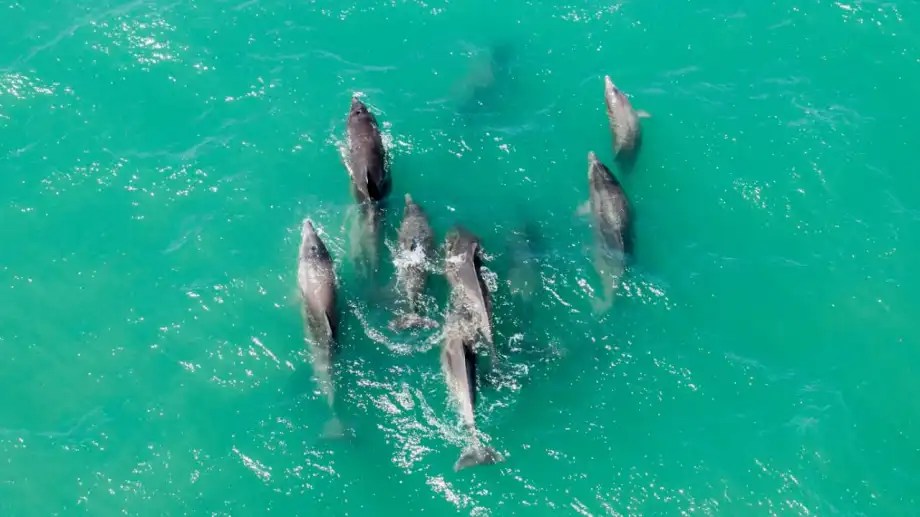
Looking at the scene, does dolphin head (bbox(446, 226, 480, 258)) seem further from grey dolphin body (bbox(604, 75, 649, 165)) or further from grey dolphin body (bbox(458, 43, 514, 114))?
grey dolphin body (bbox(604, 75, 649, 165))

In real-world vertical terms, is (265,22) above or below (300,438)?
above

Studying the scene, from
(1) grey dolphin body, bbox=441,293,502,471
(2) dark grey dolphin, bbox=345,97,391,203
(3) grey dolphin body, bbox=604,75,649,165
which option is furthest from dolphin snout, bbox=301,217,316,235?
(3) grey dolphin body, bbox=604,75,649,165

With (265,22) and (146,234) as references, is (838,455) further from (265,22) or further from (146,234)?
(265,22)

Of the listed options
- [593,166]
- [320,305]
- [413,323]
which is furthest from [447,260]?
[593,166]

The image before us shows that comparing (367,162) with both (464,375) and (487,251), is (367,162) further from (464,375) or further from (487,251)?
(464,375)

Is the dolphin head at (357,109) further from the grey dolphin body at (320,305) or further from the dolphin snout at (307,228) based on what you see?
the grey dolphin body at (320,305)

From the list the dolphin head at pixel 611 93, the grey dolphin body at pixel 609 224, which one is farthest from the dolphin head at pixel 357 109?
the dolphin head at pixel 611 93

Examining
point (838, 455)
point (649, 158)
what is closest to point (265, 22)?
point (649, 158)
